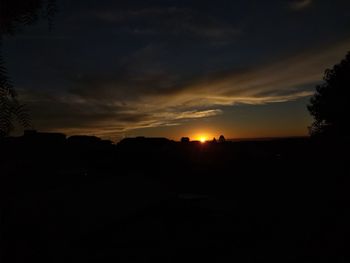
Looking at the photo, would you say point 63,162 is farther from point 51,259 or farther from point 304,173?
point 51,259

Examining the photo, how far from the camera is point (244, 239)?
797 cm

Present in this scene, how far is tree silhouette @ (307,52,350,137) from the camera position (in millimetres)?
33750

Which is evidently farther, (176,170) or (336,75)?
(336,75)

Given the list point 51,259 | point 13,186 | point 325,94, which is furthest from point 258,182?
point 325,94

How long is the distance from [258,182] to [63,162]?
13.2 m

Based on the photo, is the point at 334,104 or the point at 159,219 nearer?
the point at 159,219

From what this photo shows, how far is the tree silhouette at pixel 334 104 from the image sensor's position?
33.8 m

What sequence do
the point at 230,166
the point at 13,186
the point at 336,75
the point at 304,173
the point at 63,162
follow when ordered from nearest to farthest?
the point at 13,186, the point at 304,173, the point at 63,162, the point at 230,166, the point at 336,75

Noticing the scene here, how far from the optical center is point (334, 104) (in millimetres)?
35250

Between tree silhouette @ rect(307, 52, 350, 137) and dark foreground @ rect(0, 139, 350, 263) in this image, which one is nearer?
dark foreground @ rect(0, 139, 350, 263)

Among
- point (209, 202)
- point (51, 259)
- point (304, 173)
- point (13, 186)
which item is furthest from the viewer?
point (304, 173)

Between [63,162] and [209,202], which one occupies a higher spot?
[63,162]

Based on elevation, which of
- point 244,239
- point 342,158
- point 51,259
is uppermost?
point 342,158

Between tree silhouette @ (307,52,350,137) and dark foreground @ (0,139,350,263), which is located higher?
tree silhouette @ (307,52,350,137)
